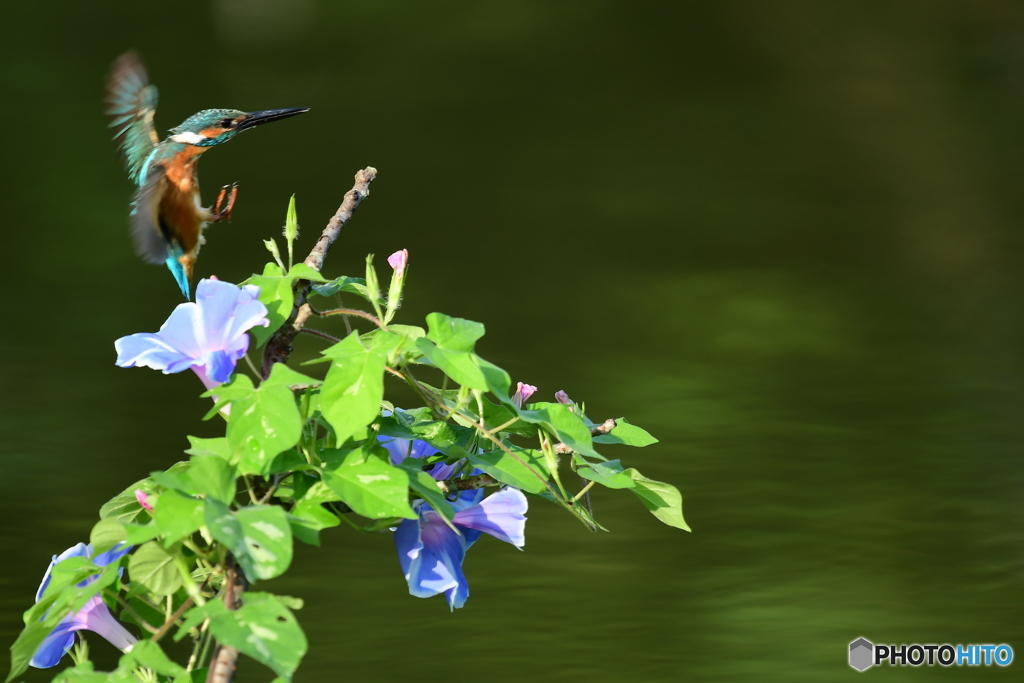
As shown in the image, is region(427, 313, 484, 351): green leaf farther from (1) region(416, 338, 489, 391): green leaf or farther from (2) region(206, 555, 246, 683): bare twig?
(2) region(206, 555, 246, 683): bare twig

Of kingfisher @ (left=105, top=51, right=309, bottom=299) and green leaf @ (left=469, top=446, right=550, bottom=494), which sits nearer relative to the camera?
green leaf @ (left=469, top=446, right=550, bottom=494)

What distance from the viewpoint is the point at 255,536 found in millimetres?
388

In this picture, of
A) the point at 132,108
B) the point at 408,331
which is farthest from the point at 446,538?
the point at 132,108

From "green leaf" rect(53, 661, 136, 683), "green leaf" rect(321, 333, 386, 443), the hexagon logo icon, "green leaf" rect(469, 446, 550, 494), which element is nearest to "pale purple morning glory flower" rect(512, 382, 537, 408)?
"green leaf" rect(469, 446, 550, 494)

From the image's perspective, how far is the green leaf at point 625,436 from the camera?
0.56 metres

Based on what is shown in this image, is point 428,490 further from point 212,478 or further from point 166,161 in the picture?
point 166,161

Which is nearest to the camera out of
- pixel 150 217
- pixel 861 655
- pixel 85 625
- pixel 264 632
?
pixel 264 632

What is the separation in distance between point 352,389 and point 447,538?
0.12 metres

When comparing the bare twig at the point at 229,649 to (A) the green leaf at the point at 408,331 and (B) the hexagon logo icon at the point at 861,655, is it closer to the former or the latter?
(A) the green leaf at the point at 408,331

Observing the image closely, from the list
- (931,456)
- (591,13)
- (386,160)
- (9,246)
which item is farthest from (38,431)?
A: (591,13)

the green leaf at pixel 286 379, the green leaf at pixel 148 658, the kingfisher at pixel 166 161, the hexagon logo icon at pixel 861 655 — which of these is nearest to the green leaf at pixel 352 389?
the green leaf at pixel 286 379

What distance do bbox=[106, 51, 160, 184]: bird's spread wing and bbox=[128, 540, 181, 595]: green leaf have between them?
1.13 ft

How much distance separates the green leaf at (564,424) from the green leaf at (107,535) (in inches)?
7.8

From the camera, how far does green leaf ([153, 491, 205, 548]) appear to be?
388 millimetres
